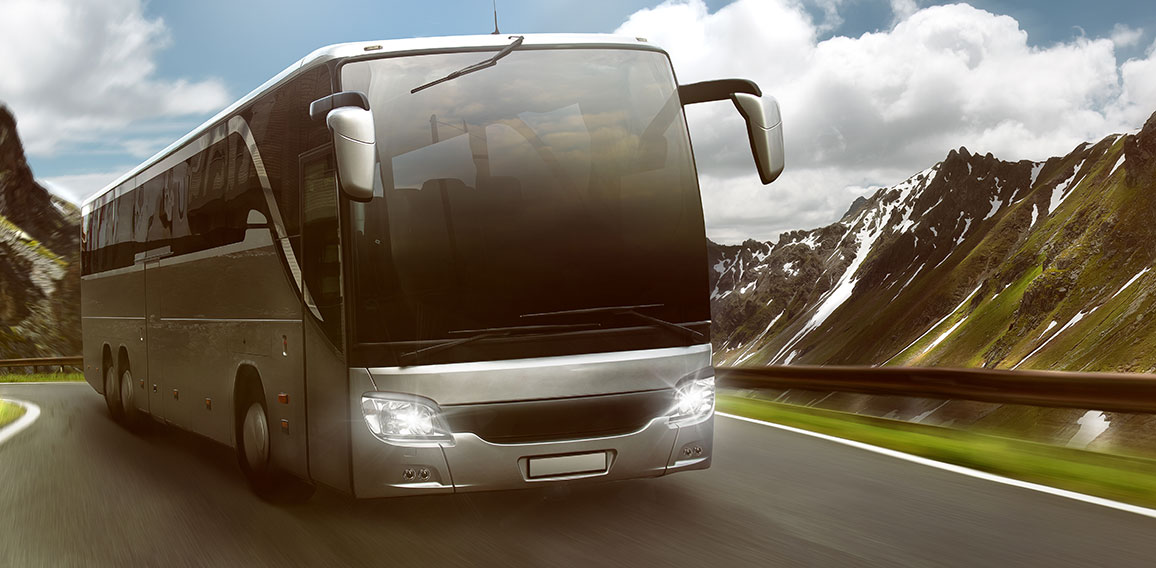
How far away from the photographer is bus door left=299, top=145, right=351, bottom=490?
6012 millimetres

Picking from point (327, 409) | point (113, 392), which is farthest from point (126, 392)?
point (327, 409)

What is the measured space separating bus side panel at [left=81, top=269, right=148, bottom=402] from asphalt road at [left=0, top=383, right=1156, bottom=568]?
273 cm

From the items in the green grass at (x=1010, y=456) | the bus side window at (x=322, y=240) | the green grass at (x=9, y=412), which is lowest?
the green grass at (x=9, y=412)

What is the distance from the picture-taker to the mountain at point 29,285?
50.5 meters

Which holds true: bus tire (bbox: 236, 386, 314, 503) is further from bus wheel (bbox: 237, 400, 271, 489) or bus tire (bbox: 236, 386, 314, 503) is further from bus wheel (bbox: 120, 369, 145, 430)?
bus wheel (bbox: 120, 369, 145, 430)

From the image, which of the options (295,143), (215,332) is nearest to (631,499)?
(295,143)

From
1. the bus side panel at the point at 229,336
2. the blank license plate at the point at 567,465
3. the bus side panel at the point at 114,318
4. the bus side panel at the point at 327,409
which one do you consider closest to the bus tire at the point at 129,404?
the bus side panel at the point at 114,318

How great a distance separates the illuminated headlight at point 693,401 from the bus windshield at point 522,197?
1.26 ft

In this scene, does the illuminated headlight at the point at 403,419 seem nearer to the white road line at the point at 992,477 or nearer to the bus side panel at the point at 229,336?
the bus side panel at the point at 229,336

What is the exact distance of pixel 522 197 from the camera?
19.8ft

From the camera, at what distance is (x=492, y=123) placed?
608 centimetres

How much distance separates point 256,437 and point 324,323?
1.74 meters

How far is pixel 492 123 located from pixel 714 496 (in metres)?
2.70

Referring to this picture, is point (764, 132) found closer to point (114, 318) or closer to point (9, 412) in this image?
point (114, 318)
